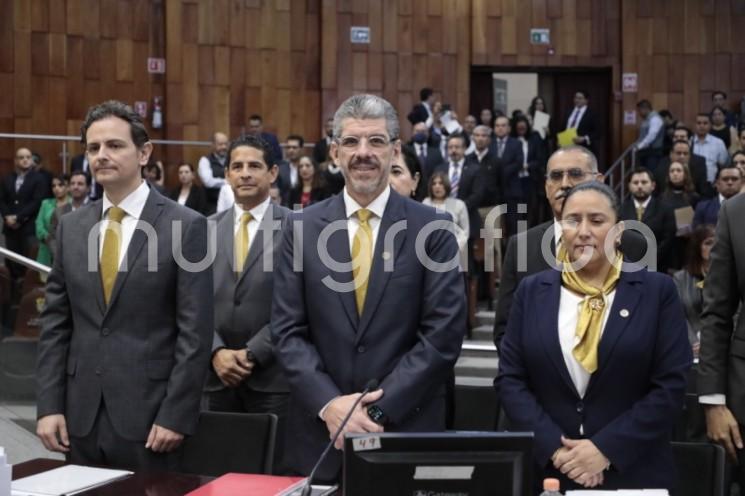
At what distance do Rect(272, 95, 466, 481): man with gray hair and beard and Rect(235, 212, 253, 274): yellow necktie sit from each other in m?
0.84

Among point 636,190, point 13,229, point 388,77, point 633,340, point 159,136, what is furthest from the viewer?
point 388,77

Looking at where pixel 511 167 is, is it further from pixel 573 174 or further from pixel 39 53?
pixel 573 174

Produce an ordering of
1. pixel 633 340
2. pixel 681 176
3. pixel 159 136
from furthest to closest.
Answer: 1. pixel 159 136
2. pixel 681 176
3. pixel 633 340

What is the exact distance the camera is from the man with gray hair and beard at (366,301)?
2.80 metres

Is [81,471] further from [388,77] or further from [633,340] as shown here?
[388,77]

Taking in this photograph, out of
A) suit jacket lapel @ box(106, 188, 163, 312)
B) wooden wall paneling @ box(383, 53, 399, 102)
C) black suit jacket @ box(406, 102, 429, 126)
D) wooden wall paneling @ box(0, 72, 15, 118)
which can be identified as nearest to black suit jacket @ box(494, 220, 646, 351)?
suit jacket lapel @ box(106, 188, 163, 312)

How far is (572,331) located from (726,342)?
1.85 ft

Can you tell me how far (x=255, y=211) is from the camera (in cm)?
387

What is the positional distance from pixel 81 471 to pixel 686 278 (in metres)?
3.69

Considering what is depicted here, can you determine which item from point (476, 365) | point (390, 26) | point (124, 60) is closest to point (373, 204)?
point (476, 365)

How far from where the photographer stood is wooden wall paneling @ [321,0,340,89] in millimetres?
13133

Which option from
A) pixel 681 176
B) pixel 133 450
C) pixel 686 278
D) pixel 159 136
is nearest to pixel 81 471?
pixel 133 450

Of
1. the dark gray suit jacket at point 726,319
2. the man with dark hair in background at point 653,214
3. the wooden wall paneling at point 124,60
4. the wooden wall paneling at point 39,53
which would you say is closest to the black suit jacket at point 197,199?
the wooden wall paneling at point 124,60

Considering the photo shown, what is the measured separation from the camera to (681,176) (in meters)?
8.02
